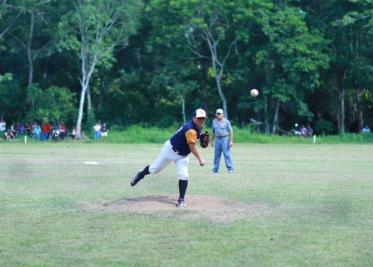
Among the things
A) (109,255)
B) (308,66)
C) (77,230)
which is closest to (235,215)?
(77,230)

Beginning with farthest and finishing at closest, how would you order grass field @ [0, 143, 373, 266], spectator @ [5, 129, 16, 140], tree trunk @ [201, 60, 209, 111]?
tree trunk @ [201, 60, 209, 111]
spectator @ [5, 129, 16, 140]
grass field @ [0, 143, 373, 266]

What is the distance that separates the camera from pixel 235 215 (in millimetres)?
12820

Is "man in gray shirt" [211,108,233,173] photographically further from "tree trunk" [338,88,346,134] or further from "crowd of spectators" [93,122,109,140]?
"tree trunk" [338,88,346,134]

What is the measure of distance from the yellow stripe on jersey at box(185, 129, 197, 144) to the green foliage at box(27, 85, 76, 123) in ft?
140

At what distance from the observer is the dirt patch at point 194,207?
12758 millimetres

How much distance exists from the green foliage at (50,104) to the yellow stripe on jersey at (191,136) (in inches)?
1686

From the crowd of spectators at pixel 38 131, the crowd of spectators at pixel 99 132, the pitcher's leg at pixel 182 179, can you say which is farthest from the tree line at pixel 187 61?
the pitcher's leg at pixel 182 179

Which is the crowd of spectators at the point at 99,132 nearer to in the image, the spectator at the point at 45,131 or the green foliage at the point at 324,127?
the spectator at the point at 45,131

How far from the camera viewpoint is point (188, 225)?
1170 centimetres

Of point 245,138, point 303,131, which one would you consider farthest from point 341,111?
point 245,138

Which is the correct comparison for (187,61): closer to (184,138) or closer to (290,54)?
(290,54)

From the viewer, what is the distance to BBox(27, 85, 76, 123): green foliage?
184 ft

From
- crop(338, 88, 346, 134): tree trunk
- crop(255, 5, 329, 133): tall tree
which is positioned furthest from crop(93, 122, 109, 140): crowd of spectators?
crop(338, 88, 346, 134): tree trunk

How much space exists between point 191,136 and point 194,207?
133 centimetres
